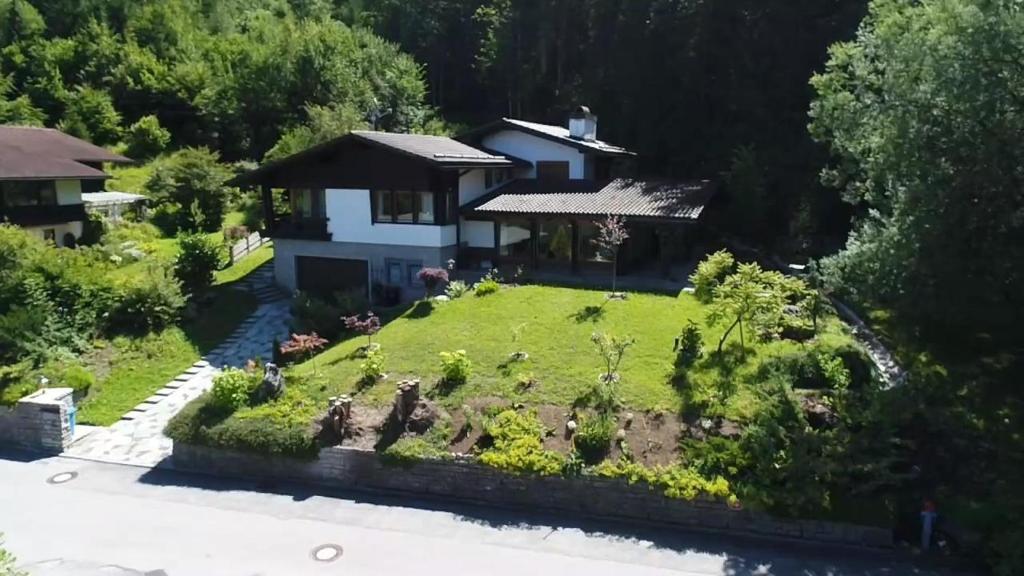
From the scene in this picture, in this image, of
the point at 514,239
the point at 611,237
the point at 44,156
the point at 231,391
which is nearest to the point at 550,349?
the point at 611,237

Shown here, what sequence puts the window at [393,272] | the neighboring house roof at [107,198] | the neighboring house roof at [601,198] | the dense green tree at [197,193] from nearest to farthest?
the neighboring house roof at [601,198], the window at [393,272], the neighboring house roof at [107,198], the dense green tree at [197,193]

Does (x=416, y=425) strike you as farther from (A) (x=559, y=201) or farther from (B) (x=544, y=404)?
(A) (x=559, y=201)

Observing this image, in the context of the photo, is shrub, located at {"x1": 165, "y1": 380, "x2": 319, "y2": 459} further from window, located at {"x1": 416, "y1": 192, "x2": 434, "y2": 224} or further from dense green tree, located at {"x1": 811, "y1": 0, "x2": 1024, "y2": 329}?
dense green tree, located at {"x1": 811, "y1": 0, "x2": 1024, "y2": 329}

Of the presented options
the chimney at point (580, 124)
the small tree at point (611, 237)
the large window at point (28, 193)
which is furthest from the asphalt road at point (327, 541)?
the chimney at point (580, 124)

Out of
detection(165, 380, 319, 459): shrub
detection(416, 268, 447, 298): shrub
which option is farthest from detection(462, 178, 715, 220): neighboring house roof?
detection(165, 380, 319, 459): shrub

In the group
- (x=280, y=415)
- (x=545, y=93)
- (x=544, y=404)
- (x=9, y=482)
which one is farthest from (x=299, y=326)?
(x=545, y=93)

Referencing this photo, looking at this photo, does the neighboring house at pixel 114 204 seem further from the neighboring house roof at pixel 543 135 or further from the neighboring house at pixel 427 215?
the neighboring house roof at pixel 543 135

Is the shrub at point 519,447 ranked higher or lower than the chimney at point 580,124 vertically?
lower
